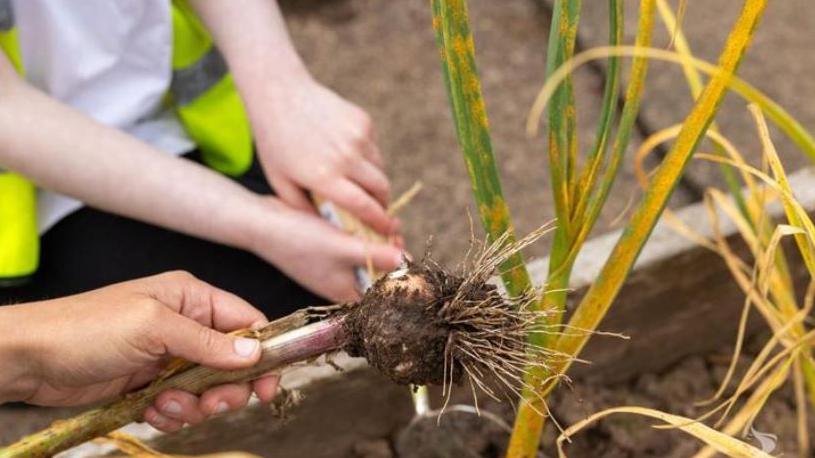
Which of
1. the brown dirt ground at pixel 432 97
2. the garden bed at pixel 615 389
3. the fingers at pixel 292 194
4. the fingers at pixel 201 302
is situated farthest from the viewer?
the brown dirt ground at pixel 432 97

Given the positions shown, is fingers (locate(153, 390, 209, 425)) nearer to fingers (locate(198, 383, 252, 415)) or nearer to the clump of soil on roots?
fingers (locate(198, 383, 252, 415))

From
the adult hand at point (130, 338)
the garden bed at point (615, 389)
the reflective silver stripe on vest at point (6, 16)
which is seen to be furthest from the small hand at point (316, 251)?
the reflective silver stripe on vest at point (6, 16)

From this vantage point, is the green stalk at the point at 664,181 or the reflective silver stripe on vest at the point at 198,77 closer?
the green stalk at the point at 664,181

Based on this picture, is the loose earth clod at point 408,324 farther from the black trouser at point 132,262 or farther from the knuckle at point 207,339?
the black trouser at point 132,262

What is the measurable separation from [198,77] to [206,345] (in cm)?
56

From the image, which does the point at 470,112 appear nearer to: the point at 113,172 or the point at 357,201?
the point at 357,201

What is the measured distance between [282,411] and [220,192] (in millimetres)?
296

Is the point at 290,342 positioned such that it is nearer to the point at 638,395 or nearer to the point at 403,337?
the point at 403,337

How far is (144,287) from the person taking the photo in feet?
2.60

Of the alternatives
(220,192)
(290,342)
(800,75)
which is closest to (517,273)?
(290,342)

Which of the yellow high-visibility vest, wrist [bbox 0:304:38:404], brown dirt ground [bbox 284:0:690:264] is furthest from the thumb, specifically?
brown dirt ground [bbox 284:0:690:264]

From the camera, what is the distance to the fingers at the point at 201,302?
2.65 feet

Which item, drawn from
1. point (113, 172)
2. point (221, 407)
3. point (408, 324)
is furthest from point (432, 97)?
point (408, 324)

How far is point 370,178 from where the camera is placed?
3.61 feet
